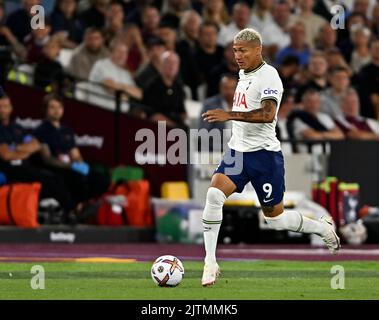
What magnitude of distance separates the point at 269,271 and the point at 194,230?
558 centimetres

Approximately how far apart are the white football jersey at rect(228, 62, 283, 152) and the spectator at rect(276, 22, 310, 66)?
446 inches

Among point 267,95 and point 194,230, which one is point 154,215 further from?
point 267,95

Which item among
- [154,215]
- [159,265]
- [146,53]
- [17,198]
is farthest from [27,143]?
[159,265]

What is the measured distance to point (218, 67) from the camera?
2397cm

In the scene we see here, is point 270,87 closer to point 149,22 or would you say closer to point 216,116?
point 216,116

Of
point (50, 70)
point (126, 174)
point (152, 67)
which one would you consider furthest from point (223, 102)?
point (50, 70)

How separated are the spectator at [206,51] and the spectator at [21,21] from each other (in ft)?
10.4

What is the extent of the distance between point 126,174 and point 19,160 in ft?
6.55

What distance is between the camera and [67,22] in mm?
23453

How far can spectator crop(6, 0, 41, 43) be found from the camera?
2255 cm

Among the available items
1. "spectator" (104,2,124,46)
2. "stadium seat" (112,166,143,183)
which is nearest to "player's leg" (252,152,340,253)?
"stadium seat" (112,166,143,183)

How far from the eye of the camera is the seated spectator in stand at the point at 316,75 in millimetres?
24375

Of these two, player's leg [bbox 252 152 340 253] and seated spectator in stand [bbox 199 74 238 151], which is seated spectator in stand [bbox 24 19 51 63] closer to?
seated spectator in stand [bbox 199 74 238 151]

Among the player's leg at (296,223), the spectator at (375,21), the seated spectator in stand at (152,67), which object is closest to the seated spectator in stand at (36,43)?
the seated spectator in stand at (152,67)
